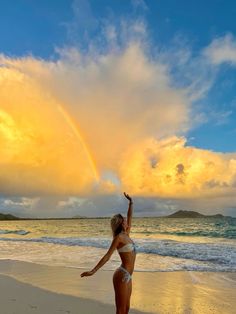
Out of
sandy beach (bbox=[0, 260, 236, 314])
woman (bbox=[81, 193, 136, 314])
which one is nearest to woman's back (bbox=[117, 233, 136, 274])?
woman (bbox=[81, 193, 136, 314])

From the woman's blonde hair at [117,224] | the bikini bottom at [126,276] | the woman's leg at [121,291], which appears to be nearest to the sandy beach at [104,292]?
the woman's leg at [121,291]

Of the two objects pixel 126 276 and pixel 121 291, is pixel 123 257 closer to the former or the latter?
pixel 126 276

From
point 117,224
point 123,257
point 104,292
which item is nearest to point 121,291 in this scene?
point 123,257

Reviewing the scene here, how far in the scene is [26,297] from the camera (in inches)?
378

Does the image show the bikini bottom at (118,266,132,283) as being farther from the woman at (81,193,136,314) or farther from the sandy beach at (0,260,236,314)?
the sandy beach at (0,260,236,314)

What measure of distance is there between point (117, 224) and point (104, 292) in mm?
5502

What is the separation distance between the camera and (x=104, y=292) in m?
10.5

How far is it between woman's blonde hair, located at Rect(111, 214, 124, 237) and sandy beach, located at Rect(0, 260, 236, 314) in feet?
11.5

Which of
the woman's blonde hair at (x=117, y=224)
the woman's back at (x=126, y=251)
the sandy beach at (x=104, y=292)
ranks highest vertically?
the woman's blonde hair at (x=117, y=224)

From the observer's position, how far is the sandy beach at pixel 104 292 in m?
8.72

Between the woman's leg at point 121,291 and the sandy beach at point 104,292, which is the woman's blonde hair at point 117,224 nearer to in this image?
the woman's leg at point 121,291

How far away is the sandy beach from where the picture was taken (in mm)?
Result: 8719

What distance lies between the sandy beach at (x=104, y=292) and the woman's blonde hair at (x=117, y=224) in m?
3.52

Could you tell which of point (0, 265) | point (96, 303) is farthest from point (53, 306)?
point (0, 265)
